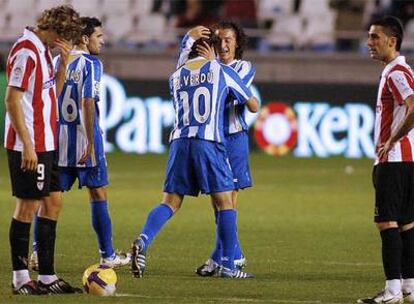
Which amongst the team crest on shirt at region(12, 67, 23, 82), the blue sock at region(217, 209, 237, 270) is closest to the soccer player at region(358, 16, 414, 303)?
the blue sock at region(217, 209, 237, 270)

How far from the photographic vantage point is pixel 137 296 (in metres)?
9.45

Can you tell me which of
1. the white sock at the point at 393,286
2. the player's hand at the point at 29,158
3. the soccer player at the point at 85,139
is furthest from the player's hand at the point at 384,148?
the soccer player at the point at 85,139

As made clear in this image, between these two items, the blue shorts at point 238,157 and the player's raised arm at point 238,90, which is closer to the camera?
the player's raised arm at point 238,90

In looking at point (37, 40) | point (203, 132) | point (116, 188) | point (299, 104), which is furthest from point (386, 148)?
point (299, 104)

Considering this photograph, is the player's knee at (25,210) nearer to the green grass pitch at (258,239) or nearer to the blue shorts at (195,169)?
the green grass pitch at (258,239)

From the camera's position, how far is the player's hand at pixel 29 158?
9109mm

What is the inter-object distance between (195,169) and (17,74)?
1982 mm

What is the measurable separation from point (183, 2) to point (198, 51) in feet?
54.4

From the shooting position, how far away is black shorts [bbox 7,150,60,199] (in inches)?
368

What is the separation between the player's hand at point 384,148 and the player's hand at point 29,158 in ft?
7.83

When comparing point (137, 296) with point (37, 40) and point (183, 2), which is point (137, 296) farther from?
point (183, 2)

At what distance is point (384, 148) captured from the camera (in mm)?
9312

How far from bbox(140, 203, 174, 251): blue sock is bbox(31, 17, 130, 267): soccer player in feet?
2.67

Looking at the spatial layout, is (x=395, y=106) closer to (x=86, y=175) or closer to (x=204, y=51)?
(x=204, y=51)
